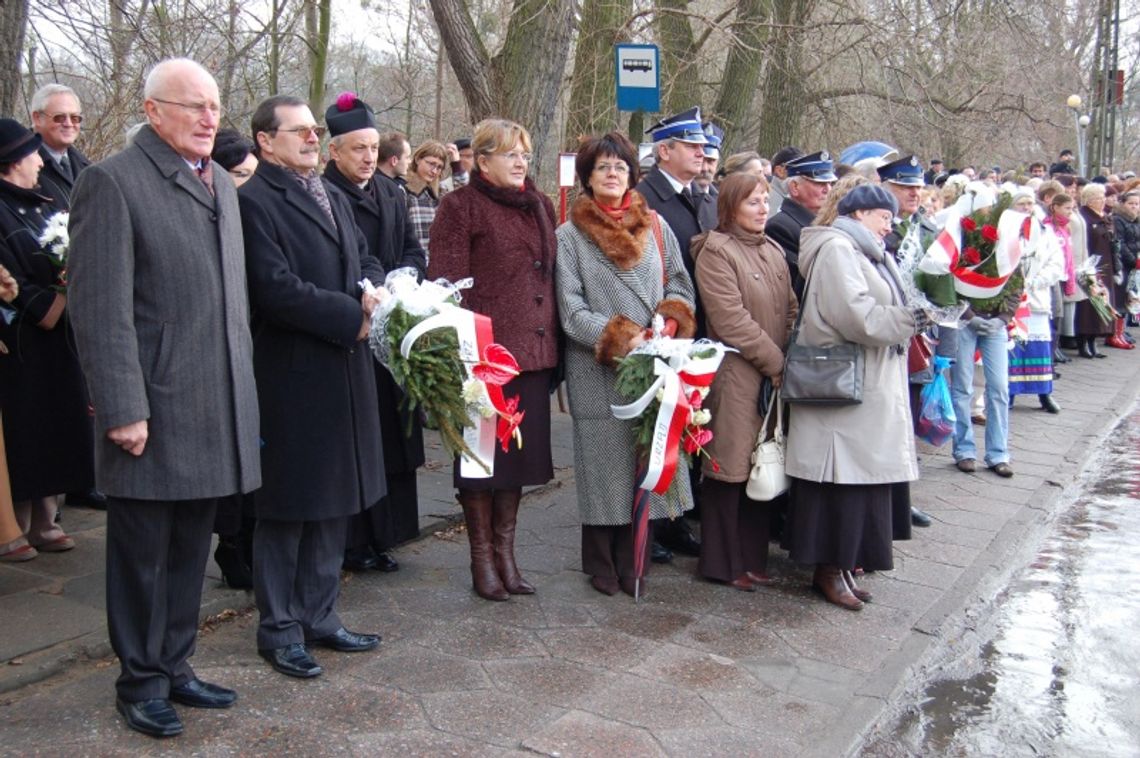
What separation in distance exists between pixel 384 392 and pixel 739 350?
171 centimetres

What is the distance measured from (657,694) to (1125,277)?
13120 millimetres

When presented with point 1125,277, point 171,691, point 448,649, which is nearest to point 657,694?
point 448,649

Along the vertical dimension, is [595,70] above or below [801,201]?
above

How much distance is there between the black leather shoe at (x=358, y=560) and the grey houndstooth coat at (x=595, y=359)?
1.10 metres

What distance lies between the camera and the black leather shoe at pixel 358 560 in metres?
5.54

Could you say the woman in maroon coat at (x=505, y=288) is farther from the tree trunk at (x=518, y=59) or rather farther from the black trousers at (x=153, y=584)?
the tree trunk at (x=518, y=59)

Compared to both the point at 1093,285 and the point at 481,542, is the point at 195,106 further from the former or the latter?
the point at 1093,285

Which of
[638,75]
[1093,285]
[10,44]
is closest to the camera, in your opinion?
[10,44]

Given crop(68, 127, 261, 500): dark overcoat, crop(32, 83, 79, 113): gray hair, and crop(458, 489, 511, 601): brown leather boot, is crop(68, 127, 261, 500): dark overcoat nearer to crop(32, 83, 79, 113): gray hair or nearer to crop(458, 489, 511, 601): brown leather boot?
crop(458, 489, 511, 601): brown leather boot

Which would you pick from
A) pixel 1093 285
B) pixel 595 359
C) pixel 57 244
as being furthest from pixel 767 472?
pixel 1093 285

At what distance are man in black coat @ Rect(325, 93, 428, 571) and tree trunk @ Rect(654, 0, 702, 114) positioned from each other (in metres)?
8.56

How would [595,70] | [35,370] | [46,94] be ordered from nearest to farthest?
[35,370], [46,94], [595,70]

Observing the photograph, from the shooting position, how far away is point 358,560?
219 inches

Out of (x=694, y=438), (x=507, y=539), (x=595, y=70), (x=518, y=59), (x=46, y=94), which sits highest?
(x=595, y=70)
